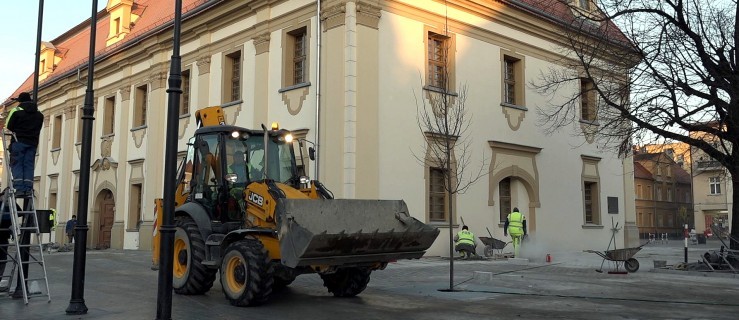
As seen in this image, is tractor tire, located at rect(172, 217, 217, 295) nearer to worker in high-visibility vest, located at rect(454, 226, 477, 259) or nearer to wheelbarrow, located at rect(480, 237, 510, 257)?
worker in high-visibility vest, located at rect(454, 226, 477, 259)

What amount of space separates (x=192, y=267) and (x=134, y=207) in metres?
18.8

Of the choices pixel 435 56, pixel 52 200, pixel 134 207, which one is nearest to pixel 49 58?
pixel 52 200

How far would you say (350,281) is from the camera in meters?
10.6

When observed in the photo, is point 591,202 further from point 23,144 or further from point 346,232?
point 23,144

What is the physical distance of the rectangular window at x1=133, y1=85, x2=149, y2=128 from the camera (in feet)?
92.8

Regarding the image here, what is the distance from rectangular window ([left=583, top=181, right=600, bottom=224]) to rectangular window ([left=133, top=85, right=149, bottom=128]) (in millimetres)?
19280

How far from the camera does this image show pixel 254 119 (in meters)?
21.5

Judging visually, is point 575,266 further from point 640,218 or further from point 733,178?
point 640,218

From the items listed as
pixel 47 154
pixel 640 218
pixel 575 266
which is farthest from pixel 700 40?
pixel 640 218

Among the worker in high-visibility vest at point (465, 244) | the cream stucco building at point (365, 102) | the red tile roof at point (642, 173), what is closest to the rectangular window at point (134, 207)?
the cream stucco building at point (365, 102)

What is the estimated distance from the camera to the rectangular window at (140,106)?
28281 millimetres

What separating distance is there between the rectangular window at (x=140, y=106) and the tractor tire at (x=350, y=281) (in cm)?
2016

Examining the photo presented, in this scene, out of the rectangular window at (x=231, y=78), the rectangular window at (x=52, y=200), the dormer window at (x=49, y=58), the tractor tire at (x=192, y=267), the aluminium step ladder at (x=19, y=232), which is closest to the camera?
the aluminium step ladder at (x=19, y=232)

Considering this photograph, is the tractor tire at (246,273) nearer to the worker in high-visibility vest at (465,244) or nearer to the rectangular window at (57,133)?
the worker in high-visibility vest at (465,244)
